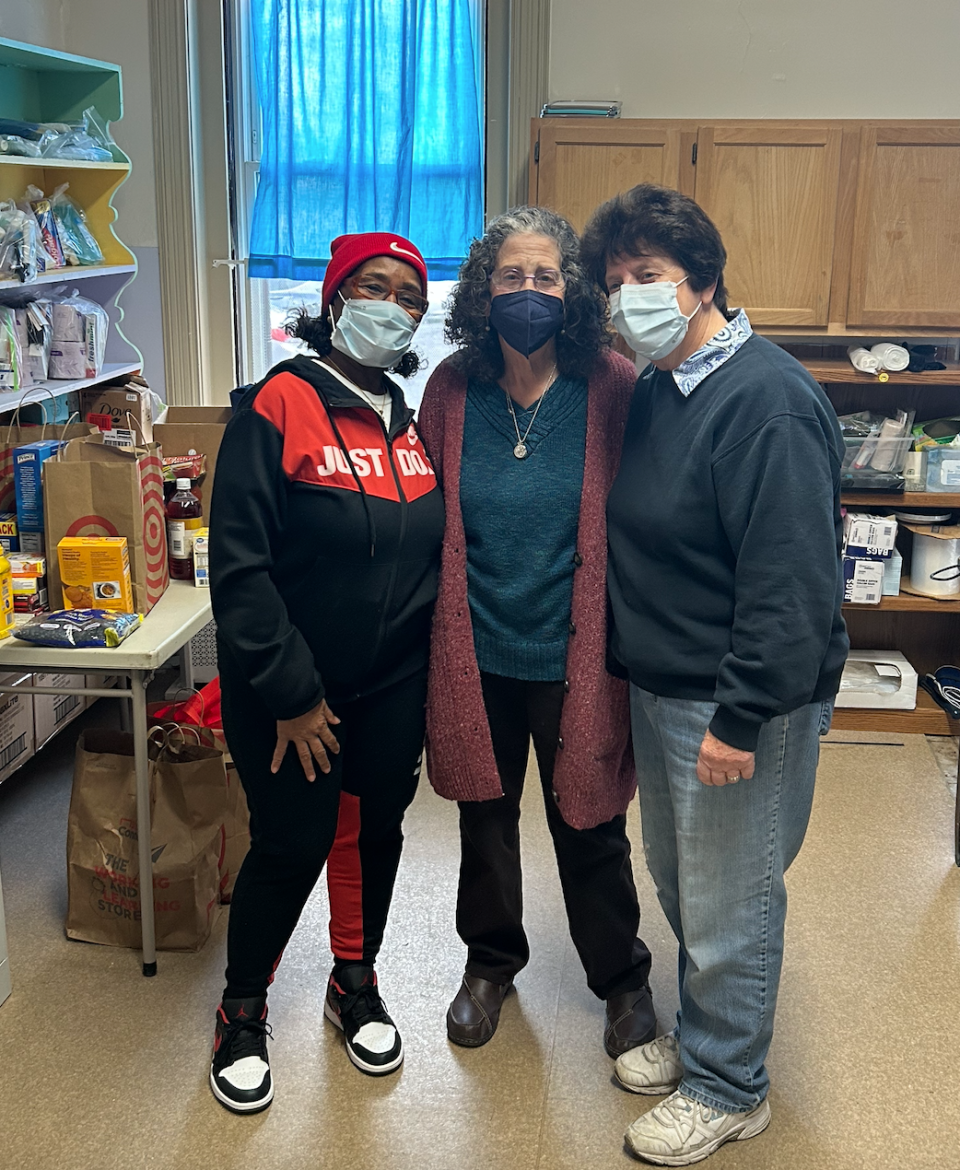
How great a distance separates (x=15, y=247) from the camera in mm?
2594

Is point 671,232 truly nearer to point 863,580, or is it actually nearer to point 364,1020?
point 364,1020

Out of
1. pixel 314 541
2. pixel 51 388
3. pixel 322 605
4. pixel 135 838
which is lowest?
pixel 135 838

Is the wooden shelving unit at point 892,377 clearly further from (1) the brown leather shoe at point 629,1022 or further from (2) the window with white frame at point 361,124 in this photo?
(1) the brown leather shoe at point 629,1022

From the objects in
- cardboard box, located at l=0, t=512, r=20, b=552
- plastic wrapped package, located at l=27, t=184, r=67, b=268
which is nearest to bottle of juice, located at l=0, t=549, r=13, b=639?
cardboard box, located at l=0, t=512, r=20, b=552

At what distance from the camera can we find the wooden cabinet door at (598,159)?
10.6 feet

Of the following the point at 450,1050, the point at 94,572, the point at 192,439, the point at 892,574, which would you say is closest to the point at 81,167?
the point at 192,439

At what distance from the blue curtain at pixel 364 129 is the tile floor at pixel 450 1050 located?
201cm

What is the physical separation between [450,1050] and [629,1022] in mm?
328

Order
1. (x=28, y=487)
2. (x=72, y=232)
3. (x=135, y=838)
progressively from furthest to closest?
(x=72, y=232) → (x=28, y=487) → (x=135, y=838)

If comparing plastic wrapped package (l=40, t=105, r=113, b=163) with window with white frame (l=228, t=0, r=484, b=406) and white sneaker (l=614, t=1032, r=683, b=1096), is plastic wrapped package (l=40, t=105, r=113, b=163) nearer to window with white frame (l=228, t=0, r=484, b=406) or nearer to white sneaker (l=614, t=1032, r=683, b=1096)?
window with white frame (l=228, t=0, r=484, b=406)

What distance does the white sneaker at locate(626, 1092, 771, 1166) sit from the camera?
5.78 ft

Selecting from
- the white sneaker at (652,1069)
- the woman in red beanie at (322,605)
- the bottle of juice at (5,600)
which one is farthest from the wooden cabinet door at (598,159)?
the white sneaker at (652,1069)

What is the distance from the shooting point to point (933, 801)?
3.11m

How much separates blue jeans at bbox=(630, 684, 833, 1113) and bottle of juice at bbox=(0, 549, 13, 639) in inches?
48.7
